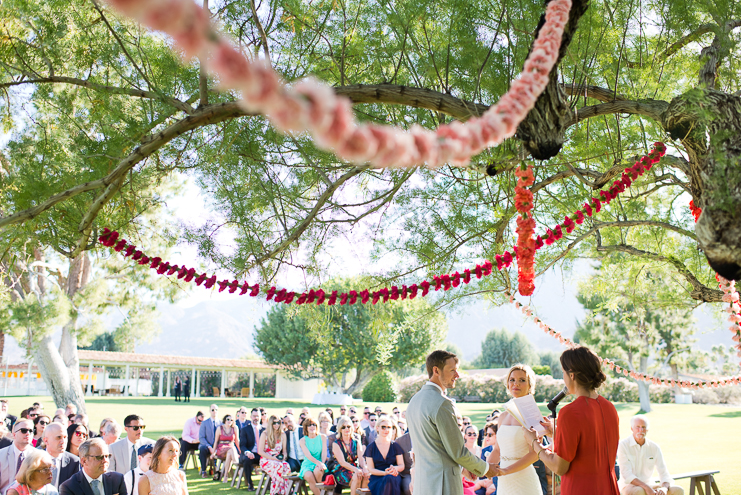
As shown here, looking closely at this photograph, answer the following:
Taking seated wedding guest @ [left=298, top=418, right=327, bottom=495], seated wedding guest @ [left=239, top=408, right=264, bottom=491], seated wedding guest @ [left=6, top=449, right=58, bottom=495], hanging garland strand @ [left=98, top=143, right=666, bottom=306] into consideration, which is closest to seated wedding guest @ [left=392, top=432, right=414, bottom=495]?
seated wedding guest @ [left=298, top=418, right=327, bottom=495]

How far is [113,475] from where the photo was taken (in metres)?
3.99

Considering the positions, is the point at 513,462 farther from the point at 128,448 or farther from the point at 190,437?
the point at 190,437

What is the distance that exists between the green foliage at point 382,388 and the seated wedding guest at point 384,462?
947 inches

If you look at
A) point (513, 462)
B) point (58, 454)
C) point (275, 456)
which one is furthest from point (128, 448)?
point (513, 462)

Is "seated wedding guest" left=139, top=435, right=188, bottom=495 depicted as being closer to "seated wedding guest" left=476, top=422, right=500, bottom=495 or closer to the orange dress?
the orange dress

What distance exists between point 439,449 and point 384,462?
304cm

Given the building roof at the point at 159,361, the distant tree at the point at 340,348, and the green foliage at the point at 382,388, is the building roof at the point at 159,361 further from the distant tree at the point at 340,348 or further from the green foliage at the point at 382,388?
the green foliage at the point at 382,388

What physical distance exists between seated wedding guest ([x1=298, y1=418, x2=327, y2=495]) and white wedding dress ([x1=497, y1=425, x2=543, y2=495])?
3.94 meters

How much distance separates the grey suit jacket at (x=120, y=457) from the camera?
15.6 ft

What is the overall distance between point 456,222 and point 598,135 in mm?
1530

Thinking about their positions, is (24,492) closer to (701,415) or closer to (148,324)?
(148,324)

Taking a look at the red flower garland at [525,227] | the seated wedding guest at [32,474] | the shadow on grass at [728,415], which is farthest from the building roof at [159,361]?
the red flower garland at [525,227]

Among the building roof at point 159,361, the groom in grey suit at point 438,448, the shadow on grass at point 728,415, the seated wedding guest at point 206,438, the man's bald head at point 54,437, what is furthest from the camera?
the building roof at point 159,361

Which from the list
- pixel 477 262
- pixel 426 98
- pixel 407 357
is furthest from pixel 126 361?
pixel 426 98
